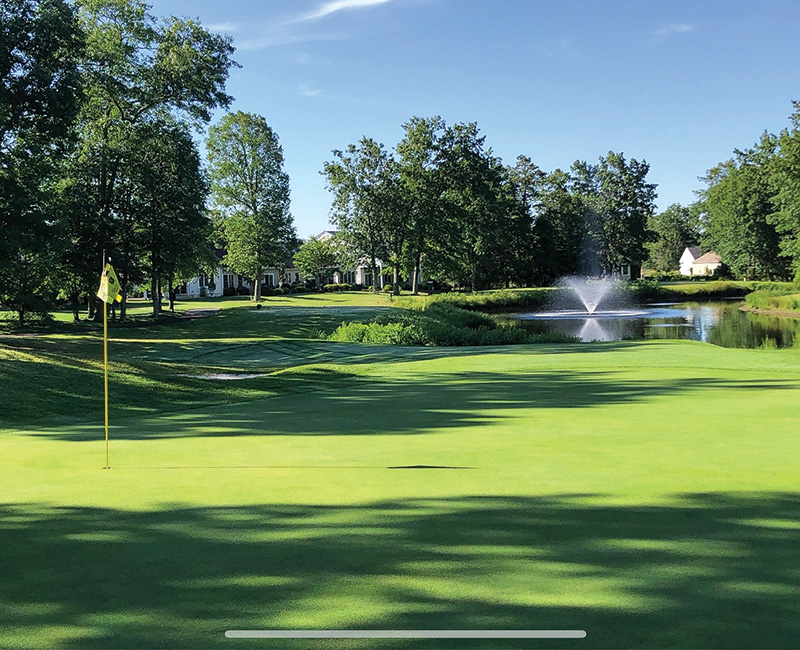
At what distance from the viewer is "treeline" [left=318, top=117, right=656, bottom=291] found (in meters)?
73.6

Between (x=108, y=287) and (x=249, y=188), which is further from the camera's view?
(x=249, y=188)

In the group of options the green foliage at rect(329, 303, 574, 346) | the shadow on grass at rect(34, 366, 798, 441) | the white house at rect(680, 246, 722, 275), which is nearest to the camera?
the shadow on grass at rect(34, 366, 798, 441)

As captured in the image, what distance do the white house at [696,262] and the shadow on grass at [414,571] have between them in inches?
5543

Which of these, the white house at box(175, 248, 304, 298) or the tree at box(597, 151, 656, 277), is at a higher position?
the tree at box(597, 151, 656, 277)

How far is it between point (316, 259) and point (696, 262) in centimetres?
8996

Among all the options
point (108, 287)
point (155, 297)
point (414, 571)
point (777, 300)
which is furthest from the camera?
point (777, 300)

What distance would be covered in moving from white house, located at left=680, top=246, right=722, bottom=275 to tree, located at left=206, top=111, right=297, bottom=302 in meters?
93.7

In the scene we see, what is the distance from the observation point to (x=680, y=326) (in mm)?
44688

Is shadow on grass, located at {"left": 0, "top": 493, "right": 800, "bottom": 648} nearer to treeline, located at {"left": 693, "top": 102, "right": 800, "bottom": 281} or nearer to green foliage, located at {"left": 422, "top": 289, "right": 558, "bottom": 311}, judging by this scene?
green foliage, located at {"left": 422, "top": 289, "right": 558, "bottom": 311}

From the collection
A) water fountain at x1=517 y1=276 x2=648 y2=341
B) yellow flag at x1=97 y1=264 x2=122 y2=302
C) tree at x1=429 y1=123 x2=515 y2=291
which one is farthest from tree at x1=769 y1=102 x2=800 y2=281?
yellow flag at x1=97 y1=264 x2=122 y2=302

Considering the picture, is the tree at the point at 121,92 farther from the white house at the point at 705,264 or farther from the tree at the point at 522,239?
the white house at the point at 705,264

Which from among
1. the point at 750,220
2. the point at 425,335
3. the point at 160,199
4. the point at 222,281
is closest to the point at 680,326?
the point at 425,335

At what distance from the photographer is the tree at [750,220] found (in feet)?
284

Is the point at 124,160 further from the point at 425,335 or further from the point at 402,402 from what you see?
the point at 402,402
